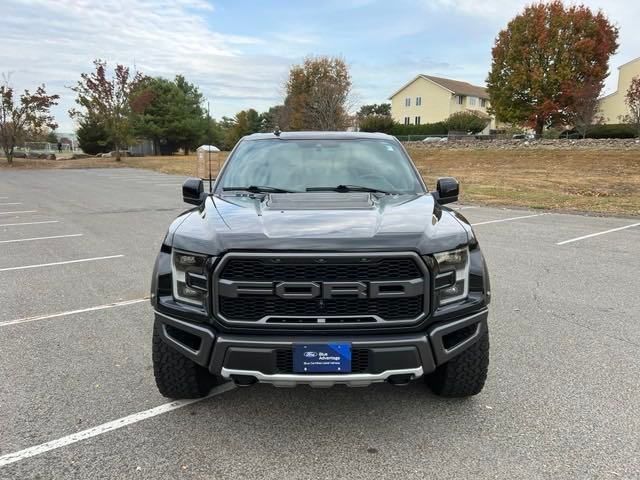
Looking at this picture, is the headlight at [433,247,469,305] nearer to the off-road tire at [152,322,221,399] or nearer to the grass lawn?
the off-road tire at [152,322,221,399]

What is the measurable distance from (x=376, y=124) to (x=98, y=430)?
48.2m

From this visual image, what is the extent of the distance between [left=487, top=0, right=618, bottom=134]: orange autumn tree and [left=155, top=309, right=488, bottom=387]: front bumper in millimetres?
35927

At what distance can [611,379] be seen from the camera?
3527 millimetres

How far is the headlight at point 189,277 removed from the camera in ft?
8.75

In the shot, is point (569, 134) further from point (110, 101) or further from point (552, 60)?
point (110, 101)

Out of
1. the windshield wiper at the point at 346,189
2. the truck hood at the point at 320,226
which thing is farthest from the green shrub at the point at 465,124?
the truck hood at the point at 320,226

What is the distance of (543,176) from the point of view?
2097 cm

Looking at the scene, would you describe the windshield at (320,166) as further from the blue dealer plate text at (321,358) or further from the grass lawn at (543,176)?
the grass lawn at (543,176)

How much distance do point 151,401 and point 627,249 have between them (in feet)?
24.9

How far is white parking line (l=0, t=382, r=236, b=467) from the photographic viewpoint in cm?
267


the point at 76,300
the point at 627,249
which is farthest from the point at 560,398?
the point at 627,249

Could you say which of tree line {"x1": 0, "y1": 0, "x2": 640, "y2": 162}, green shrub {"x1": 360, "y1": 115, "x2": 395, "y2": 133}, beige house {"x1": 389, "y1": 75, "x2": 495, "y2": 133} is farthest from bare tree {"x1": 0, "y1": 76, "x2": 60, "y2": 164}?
beige house {"x1": 389, "y1": 75, "x2": 495, "y2": 133}

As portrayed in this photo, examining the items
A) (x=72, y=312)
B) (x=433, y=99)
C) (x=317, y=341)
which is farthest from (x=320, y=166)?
(x=433, y=99)

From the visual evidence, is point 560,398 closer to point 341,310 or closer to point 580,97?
point 341,310
